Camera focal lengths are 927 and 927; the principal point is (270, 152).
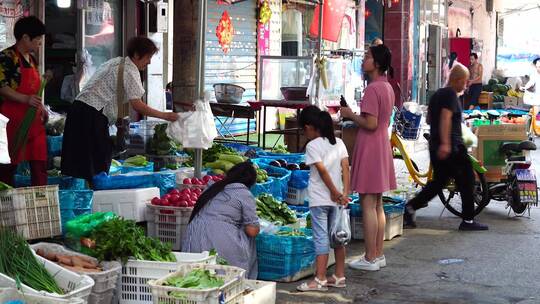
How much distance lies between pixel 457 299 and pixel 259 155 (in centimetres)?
459

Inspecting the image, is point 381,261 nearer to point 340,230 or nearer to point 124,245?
point 340,230

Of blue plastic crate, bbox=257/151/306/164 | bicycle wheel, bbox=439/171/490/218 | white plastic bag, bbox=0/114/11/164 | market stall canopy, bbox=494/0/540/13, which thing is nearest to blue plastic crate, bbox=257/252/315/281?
white plastic bag, bbox=0/114/11/164

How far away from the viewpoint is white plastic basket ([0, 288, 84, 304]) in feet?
18.1

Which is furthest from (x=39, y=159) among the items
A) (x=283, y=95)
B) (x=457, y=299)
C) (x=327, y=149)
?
(x=283, y=95)

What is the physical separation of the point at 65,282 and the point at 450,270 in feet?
13.4

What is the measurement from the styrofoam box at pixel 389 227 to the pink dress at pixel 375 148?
1.48 metres

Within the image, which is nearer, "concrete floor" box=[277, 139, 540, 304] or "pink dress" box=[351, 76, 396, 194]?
"concrete floor" box=[277, 139, 540, 304]

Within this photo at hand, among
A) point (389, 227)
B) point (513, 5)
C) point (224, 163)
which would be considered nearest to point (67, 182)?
point (224, 163)

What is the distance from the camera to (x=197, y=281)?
6.04 m

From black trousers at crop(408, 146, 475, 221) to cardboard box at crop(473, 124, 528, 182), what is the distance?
1.42m

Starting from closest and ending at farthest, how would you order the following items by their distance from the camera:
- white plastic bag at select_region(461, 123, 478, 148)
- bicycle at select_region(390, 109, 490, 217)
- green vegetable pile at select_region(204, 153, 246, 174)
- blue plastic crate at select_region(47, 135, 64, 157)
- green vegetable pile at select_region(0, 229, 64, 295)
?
green vegetable pile at select_region(0, 229, 64, 295), blue plastic crate at select_region(47, 135, 64, 157), green vegetable pile at select_region(204, 153, 246, 174), white plastic bag at select_region(461, 123, 478, 148), bicycle at select_region(390, 109, 490, 217)

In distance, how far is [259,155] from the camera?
11789 mm

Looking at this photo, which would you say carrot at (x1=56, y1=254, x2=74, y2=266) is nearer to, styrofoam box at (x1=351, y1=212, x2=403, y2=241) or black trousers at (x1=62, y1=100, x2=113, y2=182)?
black trousers at (x1=62, y1=100, x2=113, y2=182)

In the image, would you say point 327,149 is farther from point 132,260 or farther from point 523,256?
point 523,256
